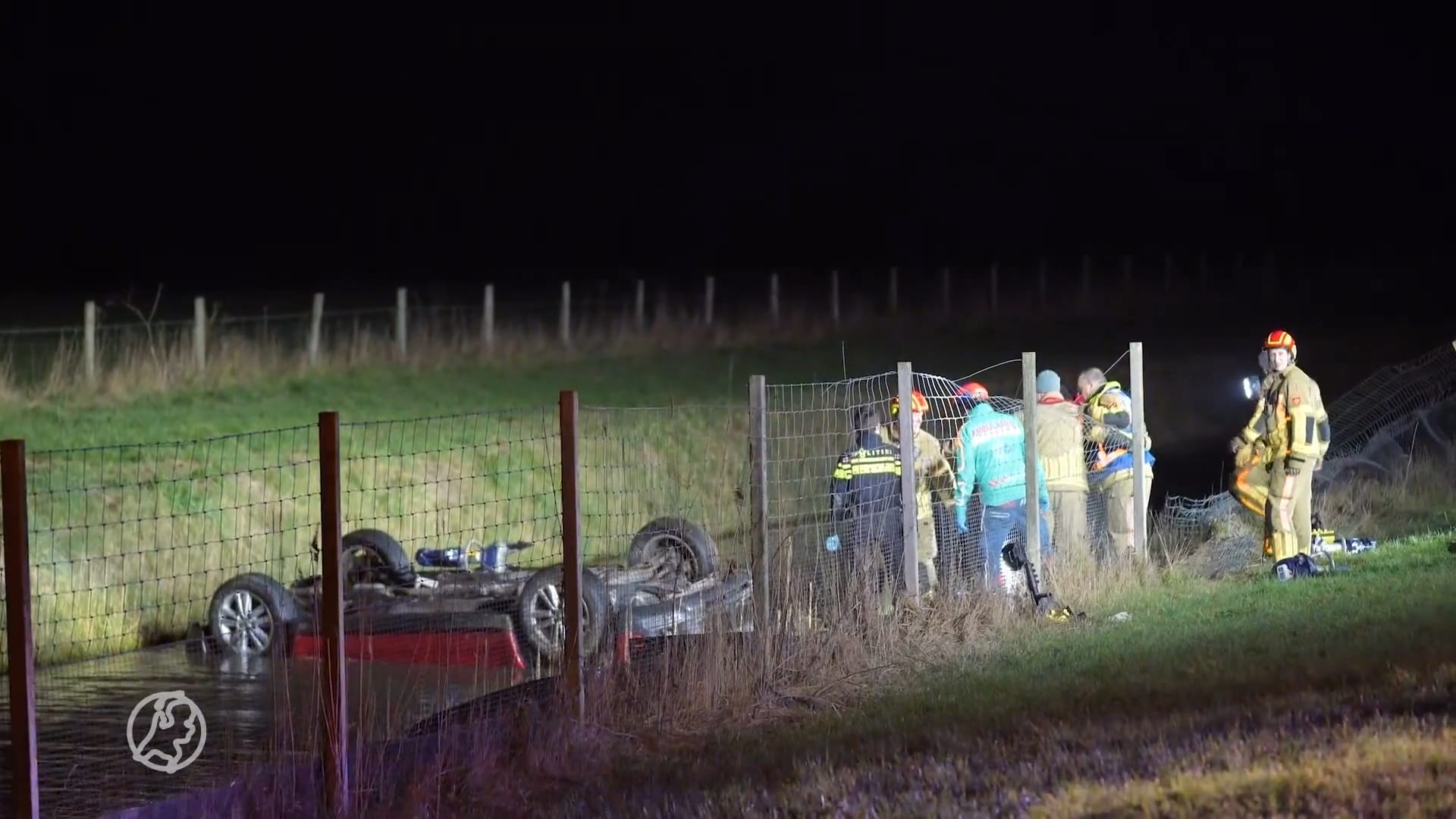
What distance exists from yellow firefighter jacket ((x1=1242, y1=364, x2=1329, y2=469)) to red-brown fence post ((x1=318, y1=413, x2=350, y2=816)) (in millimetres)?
7708

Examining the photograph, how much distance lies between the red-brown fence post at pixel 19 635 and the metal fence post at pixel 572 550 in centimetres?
264

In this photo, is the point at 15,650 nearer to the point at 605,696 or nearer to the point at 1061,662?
the point at 605,696

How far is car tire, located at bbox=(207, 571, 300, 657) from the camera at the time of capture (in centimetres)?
1271

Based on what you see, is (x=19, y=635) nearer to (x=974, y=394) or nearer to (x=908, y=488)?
(x=908, y=488)

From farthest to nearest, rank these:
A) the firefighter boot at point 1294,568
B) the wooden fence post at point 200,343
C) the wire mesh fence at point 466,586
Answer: the wooden fence post at point 200,343, the firefighter boot at point 1294,568, the wire mesh fence at point 466,586

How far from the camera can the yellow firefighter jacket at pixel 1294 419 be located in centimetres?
1289

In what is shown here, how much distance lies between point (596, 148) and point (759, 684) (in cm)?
8477

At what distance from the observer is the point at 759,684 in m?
9.57

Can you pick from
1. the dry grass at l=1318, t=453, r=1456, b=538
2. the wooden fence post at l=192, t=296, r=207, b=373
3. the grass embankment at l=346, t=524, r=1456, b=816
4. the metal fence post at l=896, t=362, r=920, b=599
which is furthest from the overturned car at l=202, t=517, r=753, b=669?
the wooden fence post at l=192, t=296, r=207, b=373

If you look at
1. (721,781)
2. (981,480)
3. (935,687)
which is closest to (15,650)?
(721,781)

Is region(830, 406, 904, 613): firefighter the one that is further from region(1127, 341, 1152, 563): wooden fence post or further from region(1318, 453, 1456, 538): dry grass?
region(1318, 453, 1456, 538): dry grass

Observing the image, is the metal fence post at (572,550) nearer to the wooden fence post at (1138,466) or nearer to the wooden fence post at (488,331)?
the wooden fence post at (1138,466)

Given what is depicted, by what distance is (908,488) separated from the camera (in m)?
11.5

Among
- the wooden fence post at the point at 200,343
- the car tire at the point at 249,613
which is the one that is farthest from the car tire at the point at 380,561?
the wooden fence post at the point at 200,343
